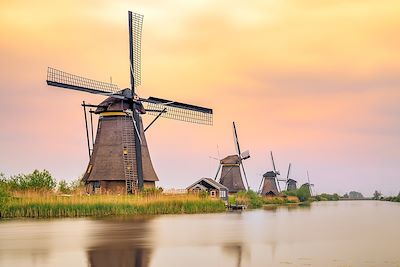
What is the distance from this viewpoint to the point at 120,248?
17.8 metres

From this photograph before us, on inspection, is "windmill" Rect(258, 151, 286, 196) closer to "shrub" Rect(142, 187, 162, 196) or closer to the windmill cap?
the windmill cap

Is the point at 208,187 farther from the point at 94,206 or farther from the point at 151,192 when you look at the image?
the point at 94,206

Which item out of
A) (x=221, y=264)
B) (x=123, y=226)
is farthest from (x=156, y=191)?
(x=221, y=264)

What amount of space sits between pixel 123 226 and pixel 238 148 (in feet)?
152

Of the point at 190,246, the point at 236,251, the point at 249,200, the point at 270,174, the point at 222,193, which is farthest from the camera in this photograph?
the point at 270,174

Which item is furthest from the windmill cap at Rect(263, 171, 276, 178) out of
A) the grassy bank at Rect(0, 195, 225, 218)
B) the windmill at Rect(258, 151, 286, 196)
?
the grassy bank at Rect(0, 195, 225, 218)

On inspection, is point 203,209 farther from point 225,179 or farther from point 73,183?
point 225,179

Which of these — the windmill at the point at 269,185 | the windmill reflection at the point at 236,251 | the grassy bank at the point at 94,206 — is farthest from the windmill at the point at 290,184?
the windmill reflection at the point at 236,251

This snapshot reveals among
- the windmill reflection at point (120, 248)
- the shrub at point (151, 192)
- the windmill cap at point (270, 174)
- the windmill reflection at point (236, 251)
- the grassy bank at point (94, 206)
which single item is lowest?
the windmill reflection at point (236, 251)

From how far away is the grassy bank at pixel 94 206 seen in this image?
33.2 meters

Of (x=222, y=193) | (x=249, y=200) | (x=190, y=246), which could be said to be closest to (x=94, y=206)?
(x=190, y=246)

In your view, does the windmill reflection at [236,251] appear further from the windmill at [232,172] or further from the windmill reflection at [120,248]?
the windmill at [232,172]

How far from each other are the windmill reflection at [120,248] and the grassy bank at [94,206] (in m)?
9.27

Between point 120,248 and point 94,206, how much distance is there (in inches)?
700
